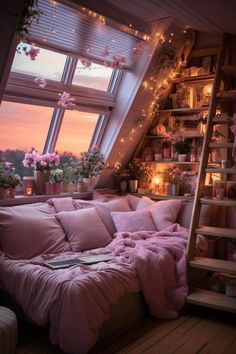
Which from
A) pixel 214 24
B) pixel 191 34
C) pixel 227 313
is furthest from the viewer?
pixel 191 34

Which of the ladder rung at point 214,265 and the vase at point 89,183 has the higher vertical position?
the vase at point 89,183

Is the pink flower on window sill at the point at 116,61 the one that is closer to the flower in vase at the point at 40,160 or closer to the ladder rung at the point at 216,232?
the flower in vase at the point at 40,160

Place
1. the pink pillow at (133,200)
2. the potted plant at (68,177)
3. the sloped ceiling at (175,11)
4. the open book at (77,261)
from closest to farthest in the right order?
1. the sloped ceiling at (175,11)
2. the open book at (77,261)
3. the potted plant at (68,177)
4. the pink pillow at (133,200)

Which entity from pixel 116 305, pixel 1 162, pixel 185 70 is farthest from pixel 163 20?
pixel 116 305

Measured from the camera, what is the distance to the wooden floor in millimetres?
2777

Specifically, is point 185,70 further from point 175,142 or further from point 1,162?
point 1,162

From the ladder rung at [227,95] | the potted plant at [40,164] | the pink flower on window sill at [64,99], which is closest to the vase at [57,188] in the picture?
the potted plant at [40,164]

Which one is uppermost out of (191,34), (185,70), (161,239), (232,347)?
(191,34)

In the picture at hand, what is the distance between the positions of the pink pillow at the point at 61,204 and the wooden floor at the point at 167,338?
1270 millimetres

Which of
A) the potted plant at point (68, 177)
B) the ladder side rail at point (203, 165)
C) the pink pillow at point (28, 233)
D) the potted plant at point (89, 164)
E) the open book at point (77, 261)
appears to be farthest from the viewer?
the potted plant at point (89, 164)

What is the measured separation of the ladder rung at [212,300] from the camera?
3188mm

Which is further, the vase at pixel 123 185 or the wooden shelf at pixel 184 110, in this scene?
the vase at pixel 123 185

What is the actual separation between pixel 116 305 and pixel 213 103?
2.12 meters

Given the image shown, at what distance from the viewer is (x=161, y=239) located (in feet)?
12.8
